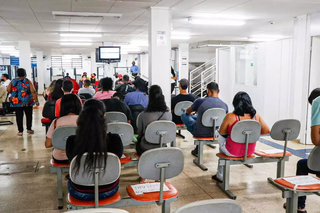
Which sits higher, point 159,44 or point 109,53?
point 109,53

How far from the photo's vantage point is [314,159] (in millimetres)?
2734

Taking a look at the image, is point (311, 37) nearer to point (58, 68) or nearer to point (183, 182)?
point (183, 182)

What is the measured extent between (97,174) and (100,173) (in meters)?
0.05

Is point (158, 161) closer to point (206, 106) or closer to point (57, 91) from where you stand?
point (206, 106)

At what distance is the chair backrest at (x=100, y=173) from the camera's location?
2320mm

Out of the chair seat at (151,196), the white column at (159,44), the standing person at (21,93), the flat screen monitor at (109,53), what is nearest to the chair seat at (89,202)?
the chair seat at (151,196)

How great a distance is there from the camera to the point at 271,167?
186 inches

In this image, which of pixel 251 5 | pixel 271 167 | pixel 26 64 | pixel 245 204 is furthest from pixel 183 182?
pixel 26 64

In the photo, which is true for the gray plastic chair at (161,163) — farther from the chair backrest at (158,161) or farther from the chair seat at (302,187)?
the chair seat at (302,187)

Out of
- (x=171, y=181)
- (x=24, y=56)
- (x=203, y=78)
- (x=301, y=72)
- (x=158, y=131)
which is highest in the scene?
(x=24, y=56)

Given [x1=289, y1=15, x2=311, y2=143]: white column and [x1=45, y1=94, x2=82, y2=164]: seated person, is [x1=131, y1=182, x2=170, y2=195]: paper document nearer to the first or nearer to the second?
[x1=45, y1=94, x2=82, y2=164]: seated person

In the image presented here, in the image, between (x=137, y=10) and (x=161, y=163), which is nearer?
(x=161, y=163)

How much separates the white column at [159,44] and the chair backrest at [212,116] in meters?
1.78

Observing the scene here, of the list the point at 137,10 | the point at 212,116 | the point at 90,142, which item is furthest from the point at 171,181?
the point at 137,10
